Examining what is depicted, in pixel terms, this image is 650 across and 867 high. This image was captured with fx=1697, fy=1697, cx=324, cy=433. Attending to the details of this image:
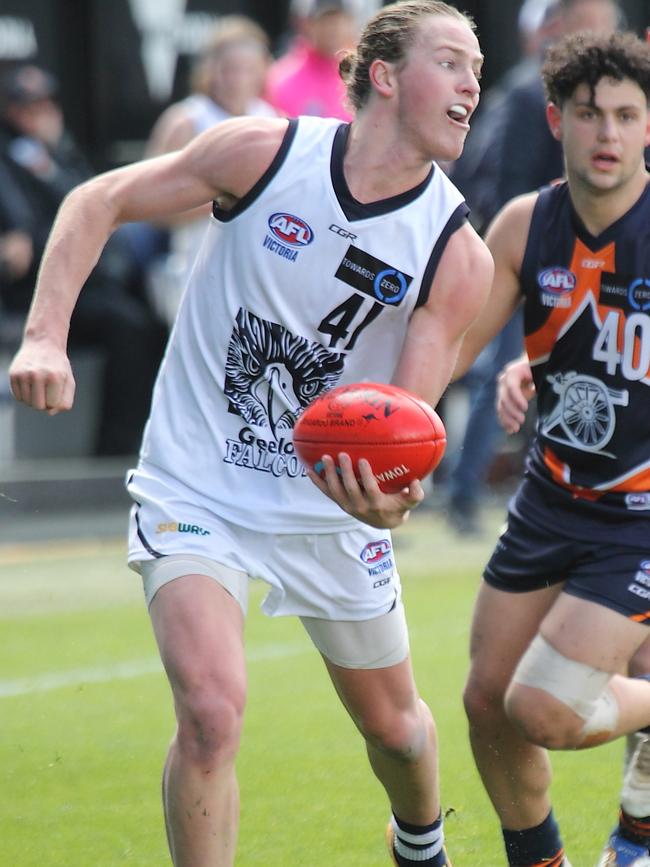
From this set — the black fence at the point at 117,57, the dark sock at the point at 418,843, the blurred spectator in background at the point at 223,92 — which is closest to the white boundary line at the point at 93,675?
the blurred spectator in background at the point at 223,92

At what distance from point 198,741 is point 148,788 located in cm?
190

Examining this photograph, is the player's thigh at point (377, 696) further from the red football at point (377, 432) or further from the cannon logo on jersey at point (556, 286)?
the cannon logo on jersey at point (556, 286)

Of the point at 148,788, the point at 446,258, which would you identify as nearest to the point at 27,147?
the point at 148,788

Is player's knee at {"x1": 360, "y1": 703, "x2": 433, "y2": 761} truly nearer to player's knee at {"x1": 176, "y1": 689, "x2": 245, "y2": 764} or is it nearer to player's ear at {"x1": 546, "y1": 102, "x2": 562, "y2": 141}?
player's knee at {"x1": 176, "y1": 689, "x2": 245, "y2": 764}

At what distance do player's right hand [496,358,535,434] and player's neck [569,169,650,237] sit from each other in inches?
19.2

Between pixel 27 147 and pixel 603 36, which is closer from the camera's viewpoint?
pixel 603 36

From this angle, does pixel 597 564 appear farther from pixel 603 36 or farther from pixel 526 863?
pixel 603 36

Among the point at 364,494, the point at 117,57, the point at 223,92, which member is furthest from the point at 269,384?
the point at 117,57

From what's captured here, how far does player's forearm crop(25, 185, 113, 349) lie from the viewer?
4570 millimetres

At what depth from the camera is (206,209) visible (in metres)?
9.05

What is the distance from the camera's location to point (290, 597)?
466 cm

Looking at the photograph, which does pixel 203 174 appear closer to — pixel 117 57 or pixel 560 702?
pixel 560 702

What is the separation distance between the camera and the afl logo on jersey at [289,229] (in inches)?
184

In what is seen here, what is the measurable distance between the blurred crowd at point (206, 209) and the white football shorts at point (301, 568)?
477 centimetres
